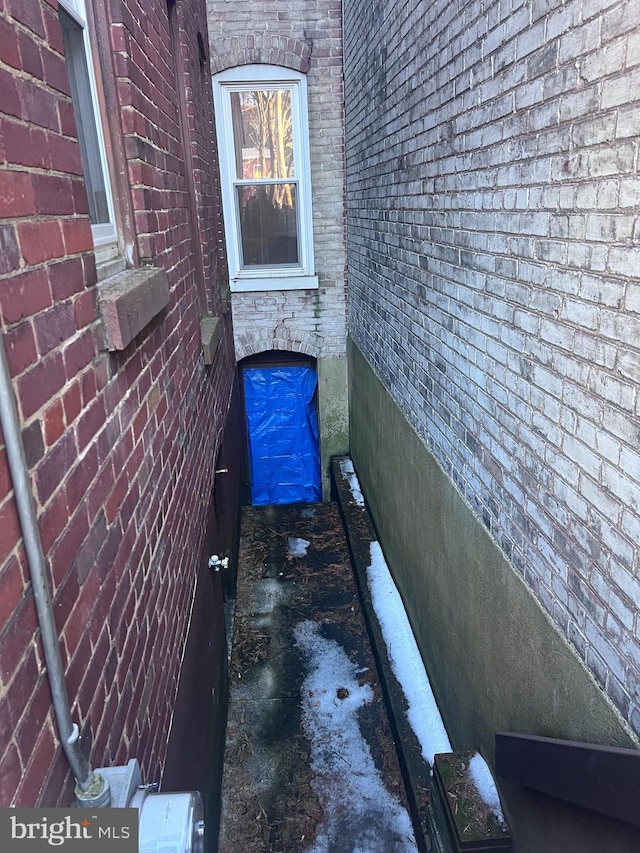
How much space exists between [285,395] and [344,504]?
1.92 m

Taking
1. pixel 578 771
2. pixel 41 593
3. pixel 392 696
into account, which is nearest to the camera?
pixel 41 593

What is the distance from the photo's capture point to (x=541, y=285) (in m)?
2.01

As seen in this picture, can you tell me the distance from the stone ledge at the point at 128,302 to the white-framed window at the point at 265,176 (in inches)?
192

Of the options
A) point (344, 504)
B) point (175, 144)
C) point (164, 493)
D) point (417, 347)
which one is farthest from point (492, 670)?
point (344, 504)

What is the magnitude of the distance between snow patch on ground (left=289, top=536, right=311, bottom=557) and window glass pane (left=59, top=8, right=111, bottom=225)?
433 centimetres

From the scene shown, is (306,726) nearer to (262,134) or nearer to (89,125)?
(89,125)

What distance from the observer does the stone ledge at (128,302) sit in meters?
1.73

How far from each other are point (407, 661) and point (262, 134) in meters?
5.69

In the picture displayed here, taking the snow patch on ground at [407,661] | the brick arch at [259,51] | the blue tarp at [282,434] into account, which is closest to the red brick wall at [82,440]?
the snow patch on ground at [407,661]

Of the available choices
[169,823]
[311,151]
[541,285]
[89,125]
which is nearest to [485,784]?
[169,823]

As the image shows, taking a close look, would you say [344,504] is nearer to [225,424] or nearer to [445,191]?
[225,424]

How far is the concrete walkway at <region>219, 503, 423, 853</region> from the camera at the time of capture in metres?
3.37

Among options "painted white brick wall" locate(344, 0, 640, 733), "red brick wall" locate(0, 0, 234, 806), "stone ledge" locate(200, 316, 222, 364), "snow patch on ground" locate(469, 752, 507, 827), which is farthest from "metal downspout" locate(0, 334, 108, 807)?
"stone ledge" locate(200, 316, 222, 364)

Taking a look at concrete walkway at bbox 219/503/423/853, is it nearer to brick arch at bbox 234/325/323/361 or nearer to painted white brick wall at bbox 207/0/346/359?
brick arch at bbox 234/325/323/361
